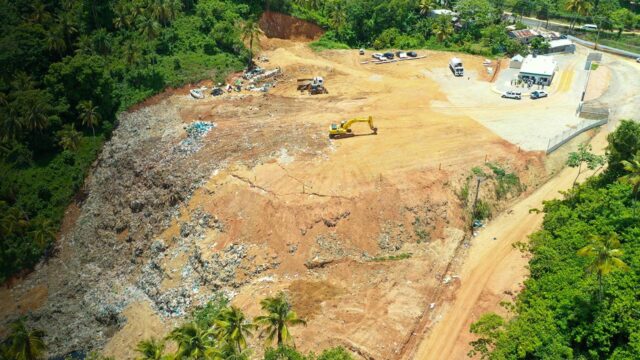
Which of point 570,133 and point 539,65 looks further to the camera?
point 539,65

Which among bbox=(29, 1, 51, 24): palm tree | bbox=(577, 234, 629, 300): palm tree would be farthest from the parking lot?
bbox=(29, 1, 51, 24): palm tree

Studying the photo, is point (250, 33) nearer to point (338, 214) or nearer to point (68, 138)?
point (68, 138)

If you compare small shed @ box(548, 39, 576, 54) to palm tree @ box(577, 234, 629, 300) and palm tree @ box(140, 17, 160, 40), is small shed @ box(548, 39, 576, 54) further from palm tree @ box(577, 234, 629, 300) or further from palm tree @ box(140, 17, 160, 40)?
palm tree @ box(140, 17, 160, 40)

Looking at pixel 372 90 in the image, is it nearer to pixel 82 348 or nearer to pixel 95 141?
pixel 95 141

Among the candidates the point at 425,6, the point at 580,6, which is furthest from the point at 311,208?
the point at 580,6

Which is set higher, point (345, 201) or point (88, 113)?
point (88, 113)

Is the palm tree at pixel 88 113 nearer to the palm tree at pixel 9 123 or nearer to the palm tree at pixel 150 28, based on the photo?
the palm tree at pixel 9 123
